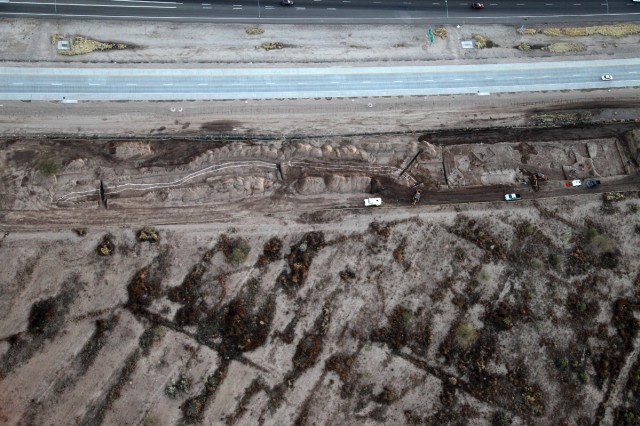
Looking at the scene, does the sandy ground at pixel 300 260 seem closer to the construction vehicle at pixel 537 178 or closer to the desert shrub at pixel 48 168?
the desert shrub at pixel 48 168

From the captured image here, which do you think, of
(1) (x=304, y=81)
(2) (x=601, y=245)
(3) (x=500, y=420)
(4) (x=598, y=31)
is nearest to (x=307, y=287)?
(3) (x=500, y=420)

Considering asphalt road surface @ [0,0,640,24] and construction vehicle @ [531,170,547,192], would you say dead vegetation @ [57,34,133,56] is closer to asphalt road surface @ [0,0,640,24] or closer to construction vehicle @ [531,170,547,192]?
asphalt road surface @ [0,0,640,24]

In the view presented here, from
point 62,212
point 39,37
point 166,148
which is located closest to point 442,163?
point 166,148

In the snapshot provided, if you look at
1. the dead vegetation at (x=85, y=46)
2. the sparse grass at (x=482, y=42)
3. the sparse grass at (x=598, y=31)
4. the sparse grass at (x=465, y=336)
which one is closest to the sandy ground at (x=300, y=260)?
the sparse grass at (x=465, y=336)

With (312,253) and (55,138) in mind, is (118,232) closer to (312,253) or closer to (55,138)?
(55,138)

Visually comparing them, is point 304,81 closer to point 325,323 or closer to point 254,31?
point 254,31

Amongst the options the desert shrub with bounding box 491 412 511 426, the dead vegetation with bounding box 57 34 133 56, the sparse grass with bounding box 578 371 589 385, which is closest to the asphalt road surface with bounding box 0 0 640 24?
the dead vegetation with bounding box 57 34 133 56
